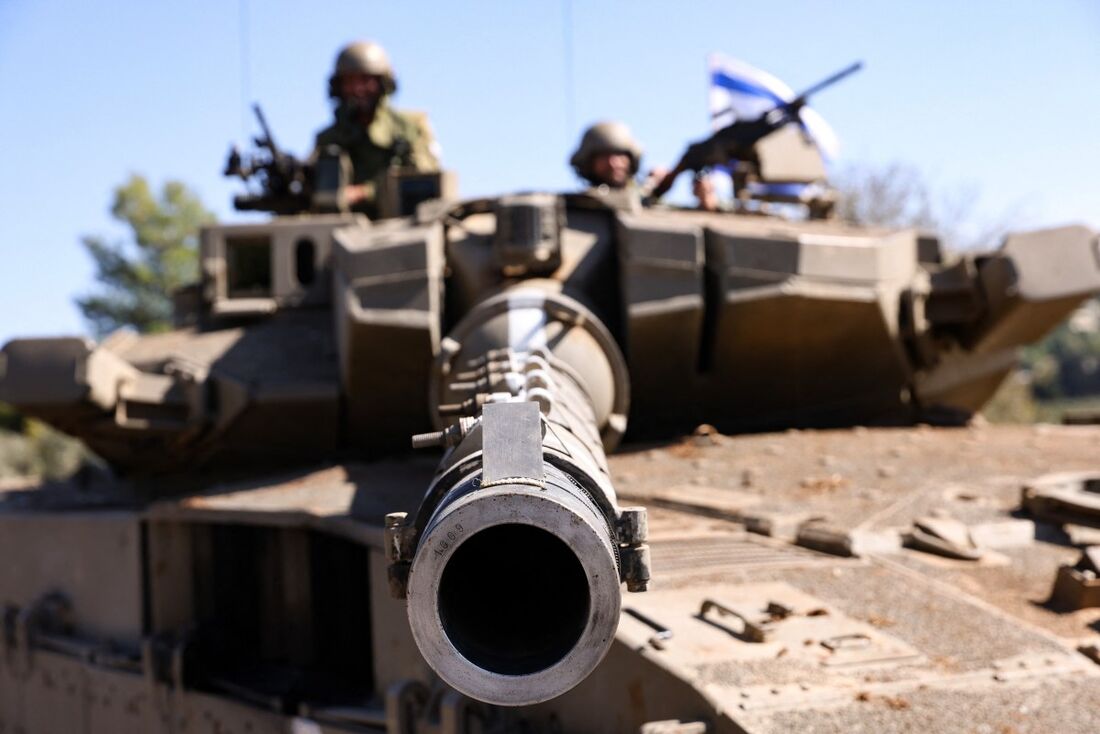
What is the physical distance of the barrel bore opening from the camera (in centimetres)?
301

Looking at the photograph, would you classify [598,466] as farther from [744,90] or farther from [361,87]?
[744,90]

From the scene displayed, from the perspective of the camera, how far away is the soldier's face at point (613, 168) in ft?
35.9

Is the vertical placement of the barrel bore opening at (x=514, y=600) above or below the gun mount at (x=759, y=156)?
below

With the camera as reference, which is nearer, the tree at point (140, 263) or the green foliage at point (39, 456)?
the green foliage at point (39, 456)

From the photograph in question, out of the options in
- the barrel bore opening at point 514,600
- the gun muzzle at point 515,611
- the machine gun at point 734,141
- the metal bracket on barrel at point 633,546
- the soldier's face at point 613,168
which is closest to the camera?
the gun muzzle at point 515,611

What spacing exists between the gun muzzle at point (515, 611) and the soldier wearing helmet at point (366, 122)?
28.2ft

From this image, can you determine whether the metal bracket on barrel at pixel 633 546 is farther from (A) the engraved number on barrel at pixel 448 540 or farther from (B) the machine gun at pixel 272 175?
(B) the machine gun at pixel 272 175

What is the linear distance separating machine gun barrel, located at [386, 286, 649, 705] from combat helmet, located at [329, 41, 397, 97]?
Result: 8.21 m

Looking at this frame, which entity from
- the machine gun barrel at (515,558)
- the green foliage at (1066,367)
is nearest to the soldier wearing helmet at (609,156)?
the machine gun barrel at (515,558)

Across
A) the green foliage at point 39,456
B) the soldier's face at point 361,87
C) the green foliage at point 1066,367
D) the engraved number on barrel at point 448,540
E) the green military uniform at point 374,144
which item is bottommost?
the green foliage at point 1066,367

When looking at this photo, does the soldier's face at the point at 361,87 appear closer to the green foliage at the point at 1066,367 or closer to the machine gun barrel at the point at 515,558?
the machine gun barrel at the point at 515,558

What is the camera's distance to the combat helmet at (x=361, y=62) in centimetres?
1137

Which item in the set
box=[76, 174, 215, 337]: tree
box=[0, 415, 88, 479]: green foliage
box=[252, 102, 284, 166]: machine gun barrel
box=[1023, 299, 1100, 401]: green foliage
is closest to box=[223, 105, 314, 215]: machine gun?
box=[252, 102, 284, 166]: machine gun barrel

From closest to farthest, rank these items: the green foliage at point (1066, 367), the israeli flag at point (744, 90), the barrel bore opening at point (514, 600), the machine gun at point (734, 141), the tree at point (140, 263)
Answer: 1. the barrel bore opening at point (514, 600)
2. the machine gun at point (734, 141)
3. the israeli flag at point (744, 90)
4. the tree at point (140, 263)
5. the green foliage at point (1066, 367)
